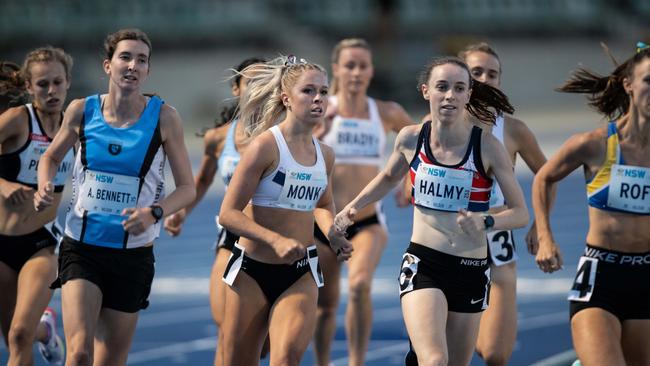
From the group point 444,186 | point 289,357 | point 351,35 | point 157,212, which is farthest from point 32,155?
point 351,35

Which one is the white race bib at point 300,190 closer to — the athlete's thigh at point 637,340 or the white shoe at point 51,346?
the athlete's thigh at point 637,340

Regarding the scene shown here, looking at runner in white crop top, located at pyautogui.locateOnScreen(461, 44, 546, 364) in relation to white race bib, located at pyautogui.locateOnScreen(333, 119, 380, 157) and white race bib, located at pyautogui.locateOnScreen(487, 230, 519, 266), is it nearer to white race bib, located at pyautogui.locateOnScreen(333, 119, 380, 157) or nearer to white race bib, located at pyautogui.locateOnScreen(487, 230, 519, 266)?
white race bib, located at pyautogui.locateOnScreen(487, 230, 519, 266)

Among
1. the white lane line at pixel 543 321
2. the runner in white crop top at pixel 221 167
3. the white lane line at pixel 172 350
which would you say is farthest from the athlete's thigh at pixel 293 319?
the white lane line at pixel 543 321

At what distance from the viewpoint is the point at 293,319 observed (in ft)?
21.5

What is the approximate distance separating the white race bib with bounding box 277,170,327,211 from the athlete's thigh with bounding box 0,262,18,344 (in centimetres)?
219

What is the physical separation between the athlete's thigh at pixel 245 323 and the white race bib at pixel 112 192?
0.85 m

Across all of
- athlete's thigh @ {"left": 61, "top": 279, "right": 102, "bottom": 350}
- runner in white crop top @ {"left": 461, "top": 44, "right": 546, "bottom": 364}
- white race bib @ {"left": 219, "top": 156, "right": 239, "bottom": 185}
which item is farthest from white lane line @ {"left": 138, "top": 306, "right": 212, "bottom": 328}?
athlete's thigh @ {"left": 61, "top": 279, "right": 102, "bottom": 350}

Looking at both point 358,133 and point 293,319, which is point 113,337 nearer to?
point 293,319

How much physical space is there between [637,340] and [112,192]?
9.88 feet

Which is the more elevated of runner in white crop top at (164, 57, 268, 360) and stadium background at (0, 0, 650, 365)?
runner in white crop top at (164, 57, 268, 360)

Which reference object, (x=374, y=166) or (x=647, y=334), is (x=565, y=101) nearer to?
(x=374, y=166)

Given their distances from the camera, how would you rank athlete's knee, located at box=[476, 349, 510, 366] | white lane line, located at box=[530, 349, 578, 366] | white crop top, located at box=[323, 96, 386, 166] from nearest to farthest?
athlete's knee, located at box=[476, 349, 510, 366] < white lane line, located at box=[530, 349, 578, 366] < white crop top, located at box=[323, 96, 386, 166]

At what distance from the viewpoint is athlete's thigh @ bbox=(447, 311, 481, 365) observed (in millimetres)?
6688

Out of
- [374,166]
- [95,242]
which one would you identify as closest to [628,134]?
[95,242]
